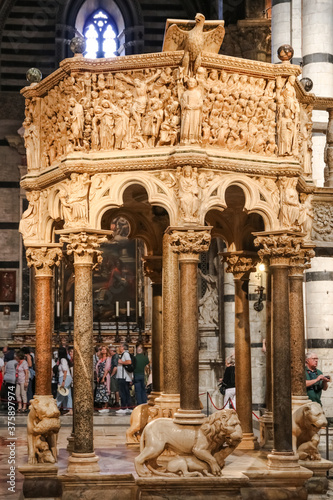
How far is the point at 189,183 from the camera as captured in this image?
396 inches

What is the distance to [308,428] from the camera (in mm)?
11000

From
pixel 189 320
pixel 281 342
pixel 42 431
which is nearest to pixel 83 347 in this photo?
pixel 42 431

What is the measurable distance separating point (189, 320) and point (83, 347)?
46.9 inches

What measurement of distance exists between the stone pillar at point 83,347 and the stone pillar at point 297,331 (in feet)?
8.31

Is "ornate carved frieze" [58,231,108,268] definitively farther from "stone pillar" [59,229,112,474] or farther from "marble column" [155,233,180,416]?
"marble column" [155,233,180,416]

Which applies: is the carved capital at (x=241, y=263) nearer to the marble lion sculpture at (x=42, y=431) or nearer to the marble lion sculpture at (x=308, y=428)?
the marble lion sculpture at (x=308, y=428)

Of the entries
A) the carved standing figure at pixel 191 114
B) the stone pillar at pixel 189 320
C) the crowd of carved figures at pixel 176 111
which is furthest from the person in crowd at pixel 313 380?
the carved standing figure at pixel 191 114

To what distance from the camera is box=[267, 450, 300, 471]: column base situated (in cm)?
1014

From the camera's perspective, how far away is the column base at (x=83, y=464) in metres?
9.80

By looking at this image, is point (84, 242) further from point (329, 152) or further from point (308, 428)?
point (329, 152)

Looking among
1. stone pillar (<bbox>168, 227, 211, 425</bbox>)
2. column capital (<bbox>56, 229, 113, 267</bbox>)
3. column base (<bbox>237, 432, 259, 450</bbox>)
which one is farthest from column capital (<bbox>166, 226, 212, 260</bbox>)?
column base (<bbox>237, 432, 259, 450</bbox>)

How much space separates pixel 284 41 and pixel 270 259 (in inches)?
302

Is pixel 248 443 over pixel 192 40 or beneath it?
beneath

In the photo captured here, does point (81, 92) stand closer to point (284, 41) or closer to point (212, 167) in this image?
point (212, 167)
